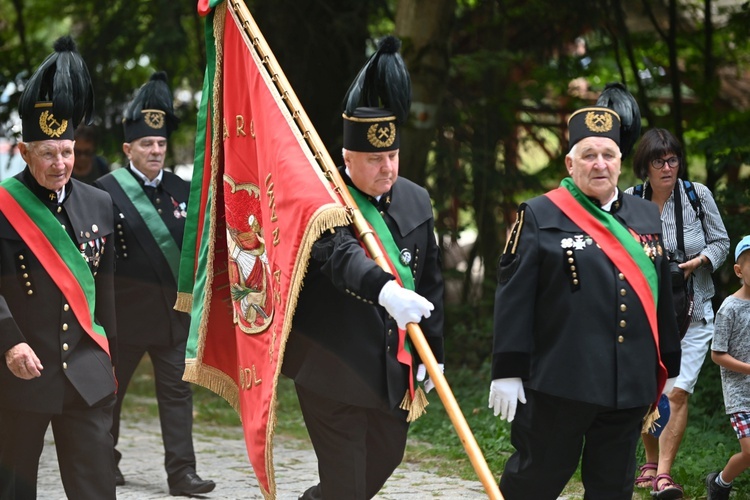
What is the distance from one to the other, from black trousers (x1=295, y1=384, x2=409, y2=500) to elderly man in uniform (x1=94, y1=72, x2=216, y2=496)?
Result: 242cm

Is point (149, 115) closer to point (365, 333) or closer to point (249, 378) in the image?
point (249, 378)

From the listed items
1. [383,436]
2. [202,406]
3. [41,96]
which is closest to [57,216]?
[41,96]

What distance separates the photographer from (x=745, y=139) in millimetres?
8734

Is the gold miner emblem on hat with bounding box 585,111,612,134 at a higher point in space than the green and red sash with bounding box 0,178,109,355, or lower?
higher

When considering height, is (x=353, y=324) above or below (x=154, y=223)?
below

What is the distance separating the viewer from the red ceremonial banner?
16.4 feet

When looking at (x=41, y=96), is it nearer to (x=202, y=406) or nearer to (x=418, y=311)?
(x=418, y=311)

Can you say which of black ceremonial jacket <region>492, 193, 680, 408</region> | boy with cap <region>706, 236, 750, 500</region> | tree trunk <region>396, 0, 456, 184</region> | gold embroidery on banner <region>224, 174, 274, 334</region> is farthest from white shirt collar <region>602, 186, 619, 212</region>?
tree trunk <region>396, 0, 456, 184</region>

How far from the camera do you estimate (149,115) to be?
7.55 m

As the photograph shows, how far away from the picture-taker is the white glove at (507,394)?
190 inches

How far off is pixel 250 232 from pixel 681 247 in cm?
271

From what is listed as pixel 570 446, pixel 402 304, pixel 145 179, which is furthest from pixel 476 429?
pixel 402 304

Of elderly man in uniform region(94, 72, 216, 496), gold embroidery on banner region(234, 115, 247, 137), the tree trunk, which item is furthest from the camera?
the tree trunk

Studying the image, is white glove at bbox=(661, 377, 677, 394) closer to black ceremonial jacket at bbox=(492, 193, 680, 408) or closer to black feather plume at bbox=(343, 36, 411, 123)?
black ceremonial jacket at bbox=(492, 193, 680, 408)
